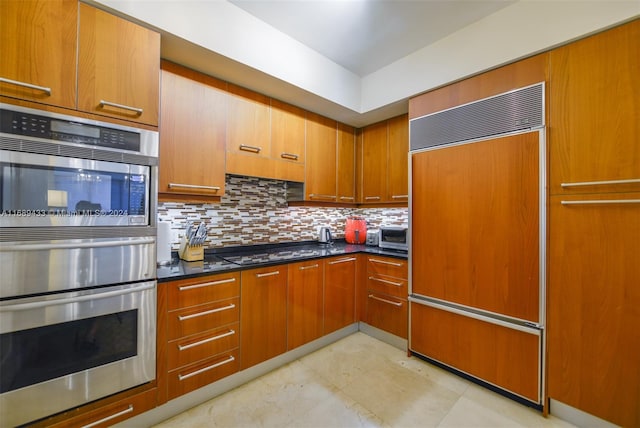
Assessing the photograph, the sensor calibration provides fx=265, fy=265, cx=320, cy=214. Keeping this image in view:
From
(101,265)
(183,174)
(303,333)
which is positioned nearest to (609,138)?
(303,333)

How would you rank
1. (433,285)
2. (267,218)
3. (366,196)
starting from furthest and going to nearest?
(366,196)
(267,218)
(433,285)

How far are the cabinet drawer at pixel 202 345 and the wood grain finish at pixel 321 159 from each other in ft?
4.64

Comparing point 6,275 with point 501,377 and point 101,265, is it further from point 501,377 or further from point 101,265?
point 501,377

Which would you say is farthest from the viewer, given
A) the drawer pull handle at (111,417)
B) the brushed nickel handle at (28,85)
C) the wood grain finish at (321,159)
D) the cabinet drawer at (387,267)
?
the wood grain finish at (321,159)

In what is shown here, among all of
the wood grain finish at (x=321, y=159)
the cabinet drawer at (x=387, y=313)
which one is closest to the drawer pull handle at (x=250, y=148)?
the wood grain finish at (x=321, y=159)

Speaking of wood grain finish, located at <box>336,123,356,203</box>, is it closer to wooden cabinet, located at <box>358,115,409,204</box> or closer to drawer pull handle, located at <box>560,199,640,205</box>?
wooden cabinet, located at <box>358,115,409,204</box>

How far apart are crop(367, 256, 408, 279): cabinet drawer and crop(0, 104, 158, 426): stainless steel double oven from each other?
6.21ft

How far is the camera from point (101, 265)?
137cm

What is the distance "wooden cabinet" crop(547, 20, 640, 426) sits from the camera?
1432 millimetres

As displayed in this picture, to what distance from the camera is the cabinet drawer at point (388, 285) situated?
2439 millimetres

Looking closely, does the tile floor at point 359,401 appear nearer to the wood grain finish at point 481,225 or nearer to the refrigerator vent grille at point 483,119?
the wood grain finish at point 481,225

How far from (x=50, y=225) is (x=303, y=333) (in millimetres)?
1822

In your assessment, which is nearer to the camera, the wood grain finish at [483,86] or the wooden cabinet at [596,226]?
the wooden cabinet at [596,226]

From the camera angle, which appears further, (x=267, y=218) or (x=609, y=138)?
(x=267, y=218)
